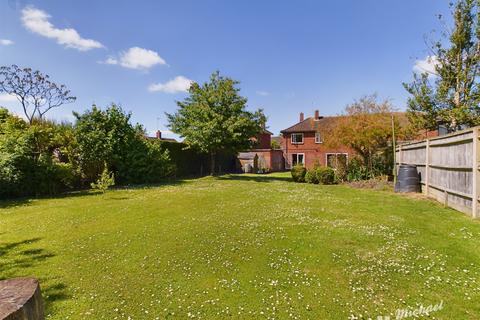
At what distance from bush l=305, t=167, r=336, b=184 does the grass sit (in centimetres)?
1007

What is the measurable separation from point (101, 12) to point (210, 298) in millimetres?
13285

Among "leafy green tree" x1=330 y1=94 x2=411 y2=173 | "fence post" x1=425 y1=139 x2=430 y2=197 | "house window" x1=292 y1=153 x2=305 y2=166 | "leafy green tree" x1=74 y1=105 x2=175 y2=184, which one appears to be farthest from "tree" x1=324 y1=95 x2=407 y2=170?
"house window" x1=292 y1=153 x2=305 y2=166

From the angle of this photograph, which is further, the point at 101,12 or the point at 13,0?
the point at 101,12

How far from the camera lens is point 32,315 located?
1.82 meters

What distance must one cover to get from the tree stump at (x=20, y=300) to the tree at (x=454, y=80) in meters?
20.4

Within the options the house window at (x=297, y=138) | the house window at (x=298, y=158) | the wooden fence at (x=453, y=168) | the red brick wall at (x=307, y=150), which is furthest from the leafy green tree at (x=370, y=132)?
the house window at (x=298, y=158)

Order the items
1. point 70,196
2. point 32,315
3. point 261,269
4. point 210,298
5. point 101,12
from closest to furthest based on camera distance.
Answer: point 32,315 → point 210,298 → point 261,269 → point 101,12 → point 70,196

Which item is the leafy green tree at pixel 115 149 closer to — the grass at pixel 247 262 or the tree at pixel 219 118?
the tree at pixel 219 118

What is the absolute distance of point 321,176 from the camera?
763 inches

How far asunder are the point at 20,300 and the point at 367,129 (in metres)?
20.1

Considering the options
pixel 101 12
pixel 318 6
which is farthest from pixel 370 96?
pixel 101 12

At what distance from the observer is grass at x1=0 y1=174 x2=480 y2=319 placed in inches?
150

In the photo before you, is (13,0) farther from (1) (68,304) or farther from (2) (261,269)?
(2) (261,269)

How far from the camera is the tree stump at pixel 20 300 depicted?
166 centimetres
